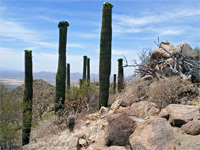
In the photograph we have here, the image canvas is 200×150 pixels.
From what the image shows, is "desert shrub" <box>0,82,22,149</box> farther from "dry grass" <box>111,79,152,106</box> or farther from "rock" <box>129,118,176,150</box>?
"rock" <box>129,118,176,150</box>

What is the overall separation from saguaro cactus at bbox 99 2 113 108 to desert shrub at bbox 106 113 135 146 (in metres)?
4.05

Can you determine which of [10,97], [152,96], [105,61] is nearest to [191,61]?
[152,96]

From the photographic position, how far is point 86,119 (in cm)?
933

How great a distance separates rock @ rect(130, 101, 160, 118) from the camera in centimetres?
694

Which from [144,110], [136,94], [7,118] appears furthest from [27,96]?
[144,110]

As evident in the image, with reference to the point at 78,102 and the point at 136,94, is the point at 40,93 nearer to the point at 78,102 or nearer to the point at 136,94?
the point at 78,102

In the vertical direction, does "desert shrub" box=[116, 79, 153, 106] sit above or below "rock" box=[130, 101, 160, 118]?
above

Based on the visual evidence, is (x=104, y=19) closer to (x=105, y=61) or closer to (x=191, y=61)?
(x=105, y=61)

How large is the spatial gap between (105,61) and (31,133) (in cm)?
537

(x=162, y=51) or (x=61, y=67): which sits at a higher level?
(x=162, y=51)

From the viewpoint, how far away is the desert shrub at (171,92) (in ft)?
24.8

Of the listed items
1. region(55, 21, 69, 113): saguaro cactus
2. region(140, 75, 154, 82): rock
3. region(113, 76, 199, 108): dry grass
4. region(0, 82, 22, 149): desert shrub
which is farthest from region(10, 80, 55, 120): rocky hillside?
region(113, 76, 199, 108): dry grass

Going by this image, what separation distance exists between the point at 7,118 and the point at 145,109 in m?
6.03

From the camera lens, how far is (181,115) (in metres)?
5.98
